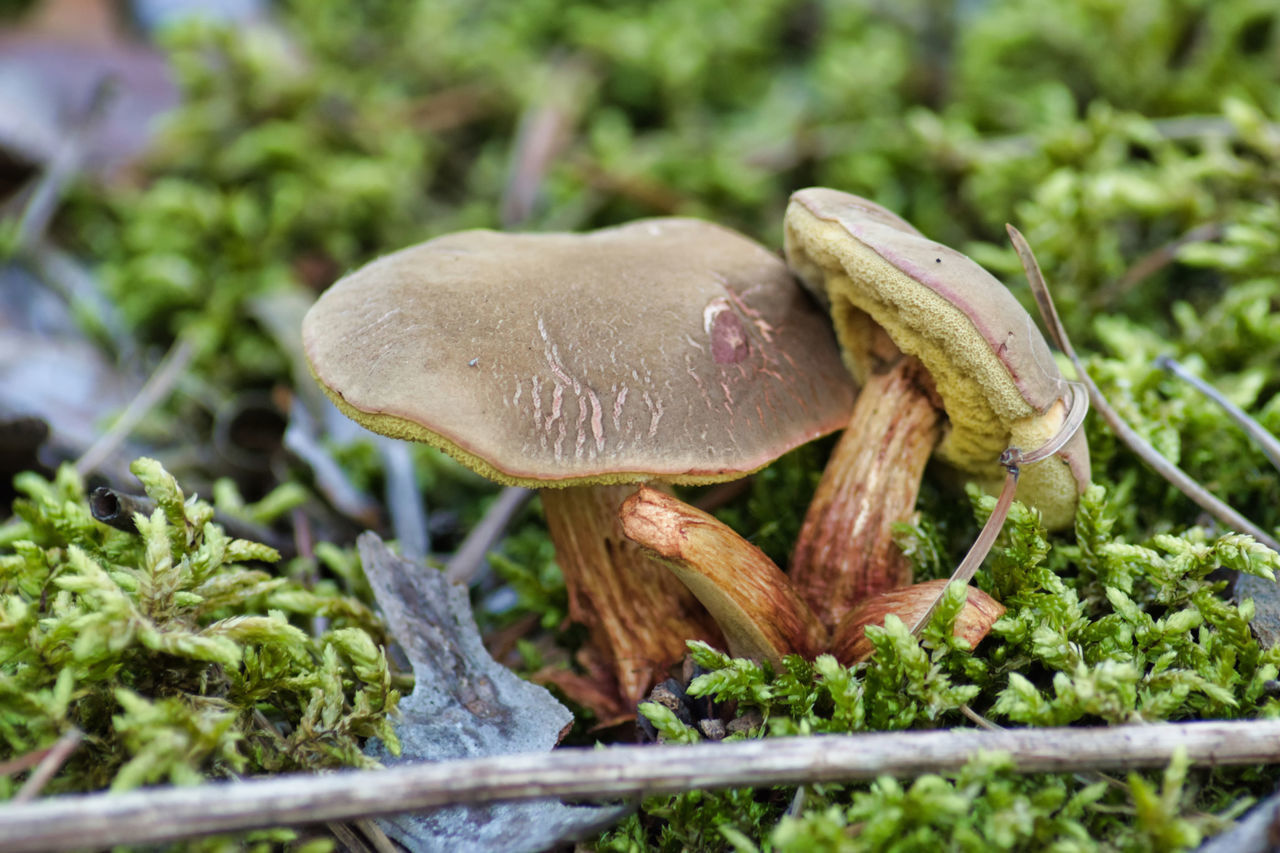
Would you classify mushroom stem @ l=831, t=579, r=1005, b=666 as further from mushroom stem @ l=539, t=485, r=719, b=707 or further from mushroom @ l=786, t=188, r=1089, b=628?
mushroom stem @ l=539, t=485, r=719, b=707

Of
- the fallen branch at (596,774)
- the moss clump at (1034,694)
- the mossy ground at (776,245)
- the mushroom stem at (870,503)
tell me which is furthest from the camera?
the mushroom stem at (870,503)

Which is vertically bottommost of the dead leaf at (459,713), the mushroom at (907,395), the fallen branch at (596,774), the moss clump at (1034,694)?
the dead leaf at (459,713)

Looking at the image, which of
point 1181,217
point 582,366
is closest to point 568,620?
point 582,366

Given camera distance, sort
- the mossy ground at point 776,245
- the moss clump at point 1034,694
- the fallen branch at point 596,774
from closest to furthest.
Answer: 1. the fallen branch at point 596,774
2. the moss clump at point 1034,694
3. the mossy ground at point 776,245

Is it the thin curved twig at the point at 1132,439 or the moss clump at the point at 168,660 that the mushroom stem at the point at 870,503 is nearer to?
the thin curved twig at the point at 1132,439

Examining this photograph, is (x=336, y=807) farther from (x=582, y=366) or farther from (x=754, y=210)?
(x=754, y=210)

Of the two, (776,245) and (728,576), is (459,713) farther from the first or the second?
(776,245)

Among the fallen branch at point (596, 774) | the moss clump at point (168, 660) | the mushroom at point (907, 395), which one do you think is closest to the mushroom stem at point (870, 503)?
the mushroom at point (907, 395)
